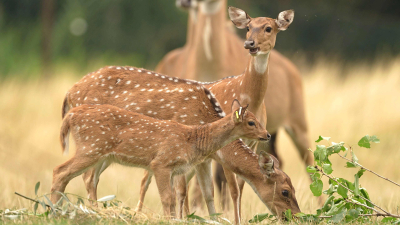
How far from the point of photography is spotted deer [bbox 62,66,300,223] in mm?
5531

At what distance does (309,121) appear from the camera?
1259 centimetres

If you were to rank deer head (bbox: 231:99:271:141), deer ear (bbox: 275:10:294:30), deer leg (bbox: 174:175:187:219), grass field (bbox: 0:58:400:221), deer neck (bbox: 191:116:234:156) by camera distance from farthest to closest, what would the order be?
grass field (bbox: 0:58:400:221) < deer leg (bbox: 174:175:187:219) < deer ear (bbox: 275:10:294:30) < deer neck (bbox: 191:116:234:156) < deer head (bbox: 231:99:271:141)

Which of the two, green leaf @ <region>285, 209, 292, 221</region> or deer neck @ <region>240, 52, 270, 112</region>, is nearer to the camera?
green leaf @ <region>285, 209, 292, 221</region>

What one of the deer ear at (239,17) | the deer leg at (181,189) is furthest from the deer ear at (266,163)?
the deer ear at (239,17)

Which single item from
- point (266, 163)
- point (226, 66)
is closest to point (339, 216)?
point (266, 163)

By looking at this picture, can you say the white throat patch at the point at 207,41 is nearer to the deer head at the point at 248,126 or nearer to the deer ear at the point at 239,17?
the deer ear at the point at 239,17

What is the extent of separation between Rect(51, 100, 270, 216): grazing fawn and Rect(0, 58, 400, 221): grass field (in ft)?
8.76

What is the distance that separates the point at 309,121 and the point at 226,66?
14.8 ft

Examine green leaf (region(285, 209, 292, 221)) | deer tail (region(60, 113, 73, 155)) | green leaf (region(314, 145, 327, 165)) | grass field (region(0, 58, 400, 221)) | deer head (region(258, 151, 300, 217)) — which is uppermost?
deer tail (region(60, 113, 73, 155))

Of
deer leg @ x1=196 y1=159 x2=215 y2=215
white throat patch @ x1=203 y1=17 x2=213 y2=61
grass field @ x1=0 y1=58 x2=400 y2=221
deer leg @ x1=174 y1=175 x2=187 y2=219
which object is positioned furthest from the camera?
grass field @ x1=0 y1=58 x2=400 y2=221

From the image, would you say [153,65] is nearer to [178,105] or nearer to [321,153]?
[178,105]

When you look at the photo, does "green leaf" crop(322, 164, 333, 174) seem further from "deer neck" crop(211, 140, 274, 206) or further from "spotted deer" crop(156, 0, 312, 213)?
"spotted deer" crop(156, 0, 312, 213)

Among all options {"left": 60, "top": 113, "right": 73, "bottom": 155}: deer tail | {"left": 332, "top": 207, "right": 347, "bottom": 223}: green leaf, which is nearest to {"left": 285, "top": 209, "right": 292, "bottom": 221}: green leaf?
{"left": 332, "top": 207, "right": 347, "bottom": 223}: green leaf

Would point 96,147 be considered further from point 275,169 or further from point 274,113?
point 274,113
